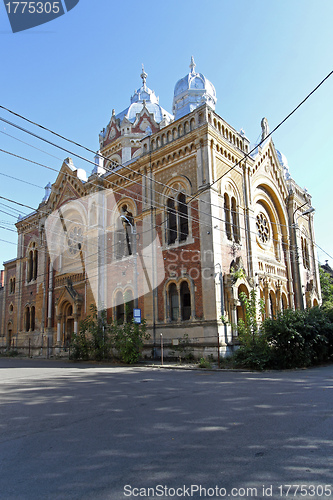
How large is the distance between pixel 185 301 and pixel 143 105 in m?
19.9

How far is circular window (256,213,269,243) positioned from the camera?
24120 mm

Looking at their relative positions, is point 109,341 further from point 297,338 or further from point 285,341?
point 297,338

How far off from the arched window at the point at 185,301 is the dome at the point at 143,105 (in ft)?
57.8

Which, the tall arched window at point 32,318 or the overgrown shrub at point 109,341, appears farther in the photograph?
the tall arched window at point 32,318

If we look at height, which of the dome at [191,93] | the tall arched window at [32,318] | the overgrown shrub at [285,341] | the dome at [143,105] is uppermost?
the dome at [143,105]

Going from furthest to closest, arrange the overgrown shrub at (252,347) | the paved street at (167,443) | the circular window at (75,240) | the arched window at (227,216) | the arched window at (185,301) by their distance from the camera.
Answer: the circular window at (75,240), the arched window at (227,216), the arched window at (185,301), the overgrown shrub at (252,347), the paved street at (167,443)

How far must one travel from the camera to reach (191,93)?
2620 cm

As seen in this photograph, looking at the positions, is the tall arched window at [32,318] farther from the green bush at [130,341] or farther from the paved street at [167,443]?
the paved street at [167,443]

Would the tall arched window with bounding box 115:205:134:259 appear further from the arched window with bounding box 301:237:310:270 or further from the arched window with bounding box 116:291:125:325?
the arched window with bounding box 301:237:310:270

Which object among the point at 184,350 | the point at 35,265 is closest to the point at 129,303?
the point at 184,350

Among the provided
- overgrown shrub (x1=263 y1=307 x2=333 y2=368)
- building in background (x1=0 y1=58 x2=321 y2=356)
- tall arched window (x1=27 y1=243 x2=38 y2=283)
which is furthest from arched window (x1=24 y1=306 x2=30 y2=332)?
overgrown shrub (x1=263 y1=307 x2=333 y2=368)

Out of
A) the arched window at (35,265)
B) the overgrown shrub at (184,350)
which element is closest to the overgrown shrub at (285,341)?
the overgrown shrub at (184,350)

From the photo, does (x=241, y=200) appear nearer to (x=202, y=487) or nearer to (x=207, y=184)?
(x=207, y=184)

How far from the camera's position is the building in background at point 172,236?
18516 mm
